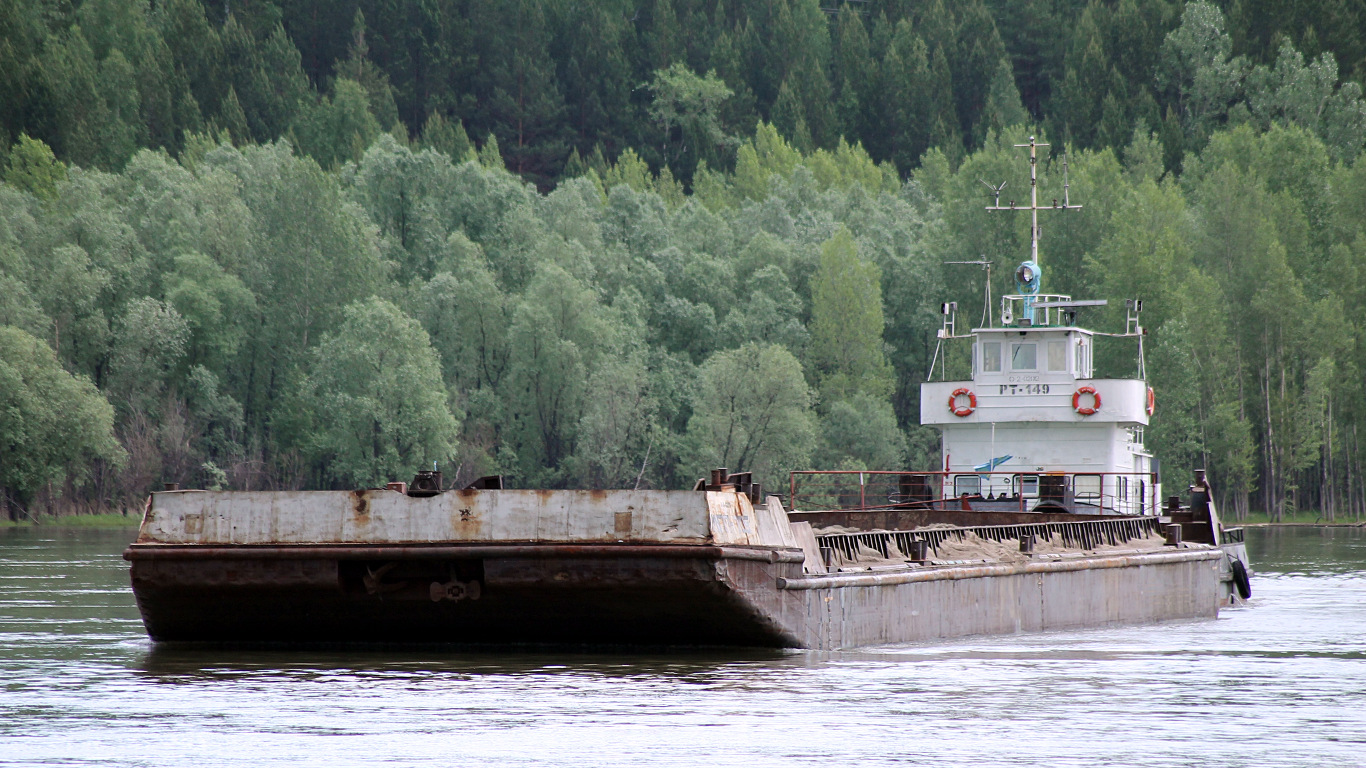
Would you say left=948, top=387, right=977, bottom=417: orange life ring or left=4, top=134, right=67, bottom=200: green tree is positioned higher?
left=4, top=134, right=67, bottom=200: green tree

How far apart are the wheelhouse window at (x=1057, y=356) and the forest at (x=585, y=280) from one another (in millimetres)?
27770

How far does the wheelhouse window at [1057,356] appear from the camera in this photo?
28500 millimetres

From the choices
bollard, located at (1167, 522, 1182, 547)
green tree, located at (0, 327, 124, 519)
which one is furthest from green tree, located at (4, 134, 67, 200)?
bollard, located at (1167, 522, 1182, 547)

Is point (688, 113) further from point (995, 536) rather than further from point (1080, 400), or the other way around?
point (995, 536)

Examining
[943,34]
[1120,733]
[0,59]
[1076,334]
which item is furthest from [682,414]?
[1120,733]

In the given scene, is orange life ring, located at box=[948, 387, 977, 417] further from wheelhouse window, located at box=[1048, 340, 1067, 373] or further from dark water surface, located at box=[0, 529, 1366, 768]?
dark water surface, located at box=[0, 529, 1366, 768]

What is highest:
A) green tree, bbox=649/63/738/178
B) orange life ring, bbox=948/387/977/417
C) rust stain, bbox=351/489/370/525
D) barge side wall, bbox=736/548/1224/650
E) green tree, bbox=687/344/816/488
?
green tree, bbox=649/63/738/178

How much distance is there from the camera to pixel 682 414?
70.3 m

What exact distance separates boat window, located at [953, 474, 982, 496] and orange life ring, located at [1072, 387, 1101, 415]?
1779 millimetres

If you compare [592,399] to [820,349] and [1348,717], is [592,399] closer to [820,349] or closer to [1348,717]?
[820,349]

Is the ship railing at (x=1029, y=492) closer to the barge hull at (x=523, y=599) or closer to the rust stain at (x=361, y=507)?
the barge hull at (x=523, y=599)

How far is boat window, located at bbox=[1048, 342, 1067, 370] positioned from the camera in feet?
93.5

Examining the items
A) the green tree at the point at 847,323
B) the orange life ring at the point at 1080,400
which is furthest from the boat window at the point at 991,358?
the green tree at the point at 847,323

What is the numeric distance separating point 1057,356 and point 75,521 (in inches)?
1400
